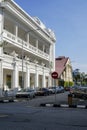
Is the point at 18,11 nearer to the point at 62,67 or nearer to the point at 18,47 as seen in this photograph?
the point at 18,47

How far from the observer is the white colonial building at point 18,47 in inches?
1813

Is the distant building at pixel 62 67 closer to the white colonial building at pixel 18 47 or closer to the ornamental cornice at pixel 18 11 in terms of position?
the white colonial building at pixel 18 47

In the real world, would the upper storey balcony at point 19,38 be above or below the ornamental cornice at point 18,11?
below

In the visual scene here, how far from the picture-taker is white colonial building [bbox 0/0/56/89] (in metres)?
46.1

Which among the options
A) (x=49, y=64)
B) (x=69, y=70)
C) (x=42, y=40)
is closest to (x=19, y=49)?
(x=42, y=40)

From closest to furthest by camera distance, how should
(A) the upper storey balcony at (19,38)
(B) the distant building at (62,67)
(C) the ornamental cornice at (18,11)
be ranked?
(C) the ornamental cornice at (18,11) → (A) the upper storey balcony at (19,38) → (B) the distant building at (62,67)

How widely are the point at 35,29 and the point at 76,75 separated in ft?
317

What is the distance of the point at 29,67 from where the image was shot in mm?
57938

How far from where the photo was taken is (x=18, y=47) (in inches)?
2076

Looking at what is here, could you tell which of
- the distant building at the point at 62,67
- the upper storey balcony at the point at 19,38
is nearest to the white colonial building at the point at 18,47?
the upper storey balcony at the point at 19,38

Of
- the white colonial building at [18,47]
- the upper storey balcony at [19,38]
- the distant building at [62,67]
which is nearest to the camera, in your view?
the white colonial building at [18,47]

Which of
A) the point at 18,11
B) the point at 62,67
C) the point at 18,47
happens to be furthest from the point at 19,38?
the point at 62,67

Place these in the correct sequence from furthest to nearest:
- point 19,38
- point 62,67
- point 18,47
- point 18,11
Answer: point 62,67 → point 19,38 → point 18,47 → point 18,11

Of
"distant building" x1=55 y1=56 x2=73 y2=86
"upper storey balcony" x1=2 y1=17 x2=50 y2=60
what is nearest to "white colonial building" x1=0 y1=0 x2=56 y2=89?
"upper storey balcony" x1=2 y1=17 x2=50 y2=60
